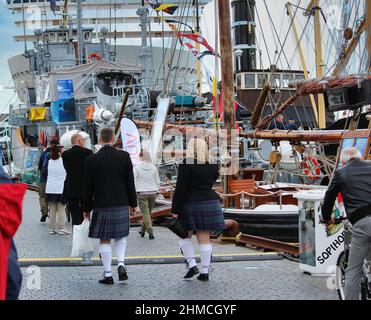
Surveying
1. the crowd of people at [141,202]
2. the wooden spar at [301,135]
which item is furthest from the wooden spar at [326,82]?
the crowd of people at [141,202]

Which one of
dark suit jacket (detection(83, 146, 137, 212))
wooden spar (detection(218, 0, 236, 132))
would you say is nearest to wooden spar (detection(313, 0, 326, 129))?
wooden spar (detection(218, 0, 236, 132))

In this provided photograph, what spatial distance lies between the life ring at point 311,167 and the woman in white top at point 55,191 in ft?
20.2

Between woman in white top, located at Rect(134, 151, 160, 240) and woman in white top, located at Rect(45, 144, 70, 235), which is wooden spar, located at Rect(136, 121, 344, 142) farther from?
woman in white top, located at Rect(45, 144, 70, 235)

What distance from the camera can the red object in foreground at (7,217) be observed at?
397 centimetres

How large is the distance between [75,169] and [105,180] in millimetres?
2374

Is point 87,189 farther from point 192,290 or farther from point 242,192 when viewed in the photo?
point 242,192

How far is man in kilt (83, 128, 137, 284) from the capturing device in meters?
8.02

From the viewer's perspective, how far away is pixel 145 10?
100 feet

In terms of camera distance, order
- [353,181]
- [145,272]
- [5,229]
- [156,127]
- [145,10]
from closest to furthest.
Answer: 1. [5,229]
2. [353,181]
3. [145,272]
4. [156,127]
5. [145,10]

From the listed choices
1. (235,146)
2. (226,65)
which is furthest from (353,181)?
(226,65)

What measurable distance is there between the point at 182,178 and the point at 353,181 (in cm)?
259

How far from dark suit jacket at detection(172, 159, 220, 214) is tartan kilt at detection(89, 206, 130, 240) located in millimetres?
697

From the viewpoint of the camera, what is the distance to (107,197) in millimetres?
8031

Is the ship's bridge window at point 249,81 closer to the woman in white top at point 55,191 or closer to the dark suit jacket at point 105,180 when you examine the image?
the woman in white top at point 55,191
